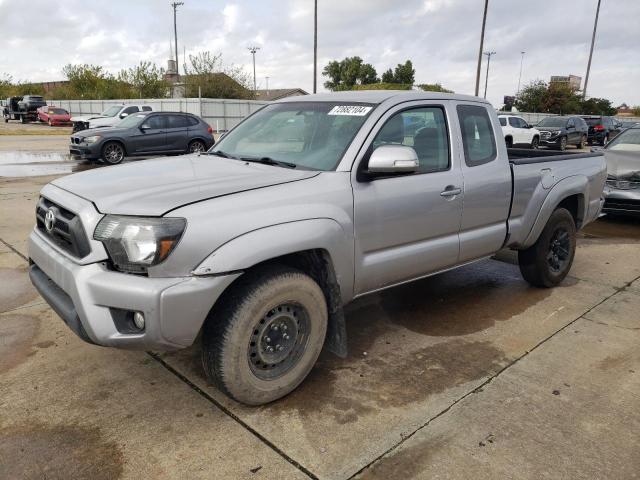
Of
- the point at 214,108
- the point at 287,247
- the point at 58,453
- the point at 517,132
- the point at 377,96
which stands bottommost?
the point at 58,453

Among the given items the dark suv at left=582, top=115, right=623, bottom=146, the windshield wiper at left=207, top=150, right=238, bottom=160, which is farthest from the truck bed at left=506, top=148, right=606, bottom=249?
Result: the dark suv at left=582, top=115, right=623, bottom=146

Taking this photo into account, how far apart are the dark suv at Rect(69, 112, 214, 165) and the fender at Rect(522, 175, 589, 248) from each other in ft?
40.1

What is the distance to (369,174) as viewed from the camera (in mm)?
3164

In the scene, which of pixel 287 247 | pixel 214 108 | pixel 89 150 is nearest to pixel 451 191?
pixel 287 247

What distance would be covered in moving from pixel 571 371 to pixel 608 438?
0.75 meters

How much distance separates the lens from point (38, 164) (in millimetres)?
14578

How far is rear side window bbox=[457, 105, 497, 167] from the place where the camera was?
12.9 feet

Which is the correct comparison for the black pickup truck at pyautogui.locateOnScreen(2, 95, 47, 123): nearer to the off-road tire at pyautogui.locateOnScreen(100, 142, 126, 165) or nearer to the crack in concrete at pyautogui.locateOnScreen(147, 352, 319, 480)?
the off-road tire at pyautogui.locateOnScreen(100, 142, 126, 165)

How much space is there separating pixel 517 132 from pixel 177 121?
1421 cm

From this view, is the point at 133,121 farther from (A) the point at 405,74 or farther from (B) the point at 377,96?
(A) the point at 405,74

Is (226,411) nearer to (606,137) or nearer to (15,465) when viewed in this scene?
(15,465)

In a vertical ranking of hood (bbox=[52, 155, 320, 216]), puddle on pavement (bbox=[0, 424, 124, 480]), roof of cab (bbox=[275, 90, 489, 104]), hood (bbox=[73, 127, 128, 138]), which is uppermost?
roof of cab (bbox=[275, 90, 489, 104])

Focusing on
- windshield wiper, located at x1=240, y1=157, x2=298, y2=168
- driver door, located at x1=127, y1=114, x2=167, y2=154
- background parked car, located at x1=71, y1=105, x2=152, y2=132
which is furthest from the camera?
background parked car, located at x1=71, y1=105, x2=152, y2=132

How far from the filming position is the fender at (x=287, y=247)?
252 cm
